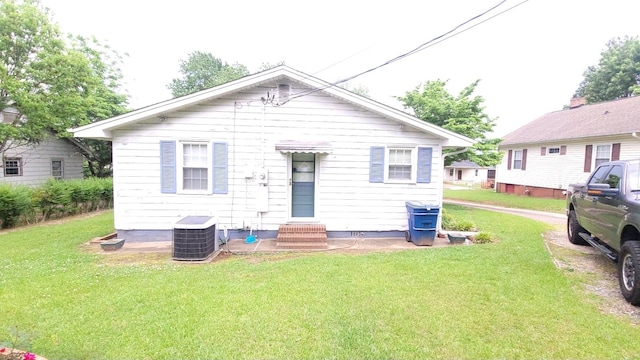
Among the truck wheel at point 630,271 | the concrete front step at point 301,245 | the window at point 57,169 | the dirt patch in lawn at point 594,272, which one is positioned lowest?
the concrete front step at point 301,245

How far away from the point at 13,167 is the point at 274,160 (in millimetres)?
14971

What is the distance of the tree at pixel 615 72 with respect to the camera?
27.7 metres

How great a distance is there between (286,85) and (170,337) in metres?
5.98

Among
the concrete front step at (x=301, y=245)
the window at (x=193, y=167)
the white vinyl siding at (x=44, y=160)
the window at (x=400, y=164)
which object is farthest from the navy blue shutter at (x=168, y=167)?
the white vinyl siding at (x=44, y=160)

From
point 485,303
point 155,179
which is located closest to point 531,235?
point 485,303

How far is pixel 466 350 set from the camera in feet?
8.97

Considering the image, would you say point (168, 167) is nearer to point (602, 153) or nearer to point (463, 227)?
point (463, 227)

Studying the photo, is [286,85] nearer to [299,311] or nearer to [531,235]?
[299,311]

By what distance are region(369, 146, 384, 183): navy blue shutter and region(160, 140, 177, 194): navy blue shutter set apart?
494cm

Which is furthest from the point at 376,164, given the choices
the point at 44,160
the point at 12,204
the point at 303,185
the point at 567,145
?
the point at 44,160

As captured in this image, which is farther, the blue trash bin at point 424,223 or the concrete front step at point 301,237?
the blue trash bin at point 424,223

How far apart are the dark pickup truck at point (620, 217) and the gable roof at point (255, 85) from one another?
288 cm

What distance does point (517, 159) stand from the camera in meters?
20.1

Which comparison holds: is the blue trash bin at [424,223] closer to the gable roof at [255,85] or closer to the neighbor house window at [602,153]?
the gable roof at [255,85]
